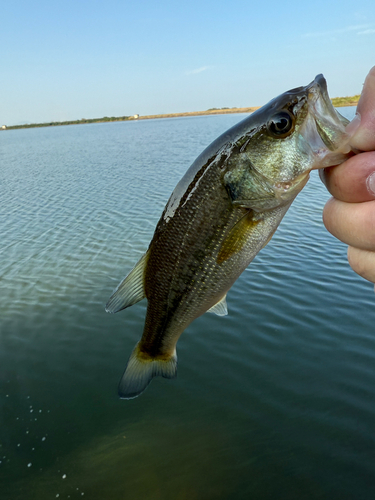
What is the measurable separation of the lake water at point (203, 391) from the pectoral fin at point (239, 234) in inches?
156

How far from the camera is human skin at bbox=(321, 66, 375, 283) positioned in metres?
1.70

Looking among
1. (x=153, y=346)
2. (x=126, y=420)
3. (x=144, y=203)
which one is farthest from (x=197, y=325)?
(x=144, y=203)

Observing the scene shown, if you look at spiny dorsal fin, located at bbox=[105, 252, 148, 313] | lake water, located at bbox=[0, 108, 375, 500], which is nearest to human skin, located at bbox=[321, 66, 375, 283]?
spiny dorsal fin, located at bbox=[105, 252, 148, 313]

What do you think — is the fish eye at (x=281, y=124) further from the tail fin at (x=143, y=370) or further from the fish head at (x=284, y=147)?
the tail fin at (x=143, y=370)

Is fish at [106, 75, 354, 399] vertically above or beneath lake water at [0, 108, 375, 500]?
above

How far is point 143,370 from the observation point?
10.7 feet

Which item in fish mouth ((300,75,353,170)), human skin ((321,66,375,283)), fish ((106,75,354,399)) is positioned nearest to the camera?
human skin ((321,66,375,283))

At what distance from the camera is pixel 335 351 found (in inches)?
278

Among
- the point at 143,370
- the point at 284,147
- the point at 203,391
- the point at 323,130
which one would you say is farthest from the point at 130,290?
the point at 203,391

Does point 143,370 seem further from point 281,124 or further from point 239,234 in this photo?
point 281,124

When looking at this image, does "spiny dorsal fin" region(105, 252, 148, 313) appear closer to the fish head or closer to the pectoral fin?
the pectoral fin

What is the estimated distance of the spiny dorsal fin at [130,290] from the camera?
2902mm

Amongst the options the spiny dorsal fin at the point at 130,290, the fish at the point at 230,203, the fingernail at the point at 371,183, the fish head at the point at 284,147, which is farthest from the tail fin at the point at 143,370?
the fingernail at the point at 371,183

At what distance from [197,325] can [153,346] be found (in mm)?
5071
